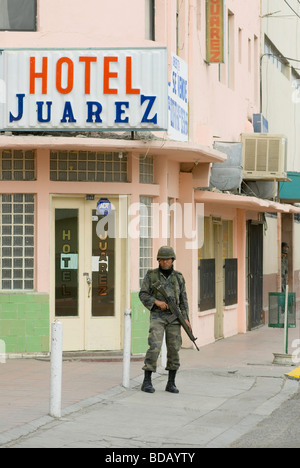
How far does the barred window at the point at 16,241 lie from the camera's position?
1602 cm

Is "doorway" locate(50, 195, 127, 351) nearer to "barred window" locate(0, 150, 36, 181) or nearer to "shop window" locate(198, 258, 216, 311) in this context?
"barred window" locate(0, 150, 36, 181)

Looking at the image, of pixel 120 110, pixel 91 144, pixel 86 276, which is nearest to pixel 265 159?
pixel 86 276

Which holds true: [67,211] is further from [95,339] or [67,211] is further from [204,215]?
[204,215]

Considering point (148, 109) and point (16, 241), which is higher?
point (148, 109)

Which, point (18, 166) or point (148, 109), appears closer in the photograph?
point (148, 109)

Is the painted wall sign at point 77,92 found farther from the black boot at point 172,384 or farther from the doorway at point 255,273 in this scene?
the doorway at point 255,273

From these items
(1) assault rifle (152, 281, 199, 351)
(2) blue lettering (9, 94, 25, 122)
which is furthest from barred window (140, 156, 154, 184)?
(1) assault rifle (152, 281, 199, 351)

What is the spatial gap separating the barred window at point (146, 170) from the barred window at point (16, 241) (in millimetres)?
1845

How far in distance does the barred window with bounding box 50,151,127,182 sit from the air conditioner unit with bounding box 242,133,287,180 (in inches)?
227

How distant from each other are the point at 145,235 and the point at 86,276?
3.88ft

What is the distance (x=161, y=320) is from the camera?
12711mm

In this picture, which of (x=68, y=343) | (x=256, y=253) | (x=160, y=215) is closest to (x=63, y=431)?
(x=68, y=343)

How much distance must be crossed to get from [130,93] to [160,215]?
2.49 meters

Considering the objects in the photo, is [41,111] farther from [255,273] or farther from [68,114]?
[255,273]
